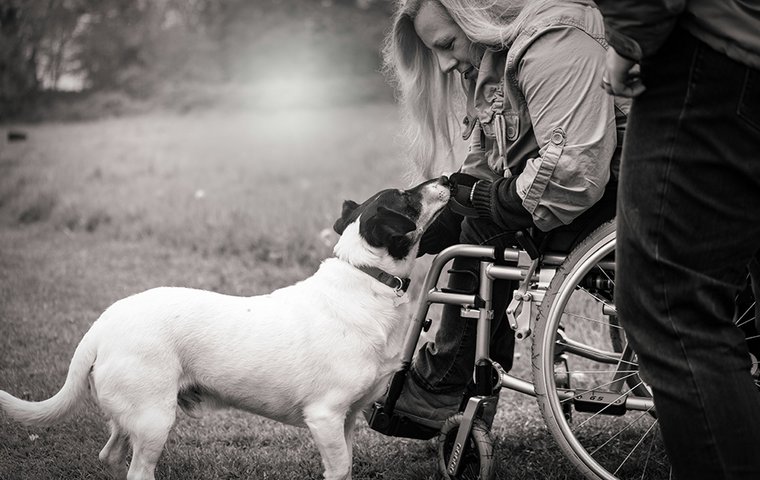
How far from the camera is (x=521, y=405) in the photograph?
13.2ft

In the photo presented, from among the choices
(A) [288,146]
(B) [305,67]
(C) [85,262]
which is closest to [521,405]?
(C) [85,262]

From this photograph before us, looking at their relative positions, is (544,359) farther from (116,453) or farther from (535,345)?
(116,453)

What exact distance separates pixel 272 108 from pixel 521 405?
633 inches

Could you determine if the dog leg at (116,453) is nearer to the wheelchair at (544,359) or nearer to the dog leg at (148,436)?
the dog leg at (148,436)

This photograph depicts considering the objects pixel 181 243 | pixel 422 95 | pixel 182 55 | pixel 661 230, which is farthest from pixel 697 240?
pixel 182 55

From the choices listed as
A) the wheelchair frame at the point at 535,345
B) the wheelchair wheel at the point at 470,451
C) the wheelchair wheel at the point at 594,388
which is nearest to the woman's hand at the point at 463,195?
the wheelchair frame at the point at 535,345

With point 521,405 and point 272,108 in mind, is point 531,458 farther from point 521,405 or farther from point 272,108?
point 272,108

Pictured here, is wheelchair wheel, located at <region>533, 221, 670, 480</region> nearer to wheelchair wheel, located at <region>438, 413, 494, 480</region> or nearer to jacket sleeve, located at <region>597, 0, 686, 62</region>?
wheelchair wheel, located at <region>438, 413, 494, 480</region>

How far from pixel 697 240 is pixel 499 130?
50.2 inches

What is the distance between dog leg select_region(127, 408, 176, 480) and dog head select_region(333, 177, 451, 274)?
0.85 m

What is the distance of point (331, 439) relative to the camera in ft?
9.30

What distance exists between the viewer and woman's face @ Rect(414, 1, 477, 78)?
314 cm

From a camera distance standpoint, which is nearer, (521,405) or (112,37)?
(521,405)

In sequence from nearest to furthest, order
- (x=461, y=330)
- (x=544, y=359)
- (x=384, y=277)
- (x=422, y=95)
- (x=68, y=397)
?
(x=544, y=359)
(x=68, y=397)
(x=384, y=277)
(x=461, y=330)
(x=422, y=95)
